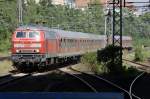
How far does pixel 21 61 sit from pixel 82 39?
17.6m

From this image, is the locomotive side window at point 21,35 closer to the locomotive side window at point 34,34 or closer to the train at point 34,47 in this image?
the train at point 34,47

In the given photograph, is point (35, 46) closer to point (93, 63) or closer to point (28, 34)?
point (28, 34)

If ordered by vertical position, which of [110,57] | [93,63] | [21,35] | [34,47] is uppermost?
[21,35]

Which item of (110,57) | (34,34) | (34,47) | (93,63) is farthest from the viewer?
(93,63)

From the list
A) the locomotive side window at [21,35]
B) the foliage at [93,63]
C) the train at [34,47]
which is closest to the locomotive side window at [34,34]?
the train at [34,47]

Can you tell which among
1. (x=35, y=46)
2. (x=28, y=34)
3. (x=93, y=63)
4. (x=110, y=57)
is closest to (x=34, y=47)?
(x=35, y=46)

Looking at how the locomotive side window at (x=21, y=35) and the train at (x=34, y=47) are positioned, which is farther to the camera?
the locomotive side window at (x=21, y=35)

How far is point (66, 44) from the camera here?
3578 centimetres

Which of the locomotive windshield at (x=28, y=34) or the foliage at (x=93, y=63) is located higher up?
the locomotive windshield at (x=28, y=34)

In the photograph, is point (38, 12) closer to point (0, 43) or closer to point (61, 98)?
point (0, 43)

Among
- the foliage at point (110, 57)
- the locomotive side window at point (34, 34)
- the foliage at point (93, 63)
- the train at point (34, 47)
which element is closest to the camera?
the train at point (34, 47)


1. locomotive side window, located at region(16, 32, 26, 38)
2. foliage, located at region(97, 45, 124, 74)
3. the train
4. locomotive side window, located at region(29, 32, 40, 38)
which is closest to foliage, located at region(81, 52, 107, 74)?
foliage, located at region(97, 45, 124, 74)

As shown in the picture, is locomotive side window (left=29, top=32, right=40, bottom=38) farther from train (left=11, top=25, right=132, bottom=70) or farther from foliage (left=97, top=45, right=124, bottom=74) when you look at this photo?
foliage (left=97, top=45, right=124, bottom=74)

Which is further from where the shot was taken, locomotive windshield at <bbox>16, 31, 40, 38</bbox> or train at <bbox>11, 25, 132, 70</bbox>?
locomotive windshield at <bbox>16, 31, 40, 38</bbox>
